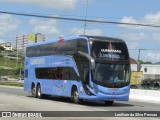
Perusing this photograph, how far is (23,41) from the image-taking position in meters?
119

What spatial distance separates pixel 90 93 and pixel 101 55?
7.16 feet

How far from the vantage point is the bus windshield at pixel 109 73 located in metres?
24.5

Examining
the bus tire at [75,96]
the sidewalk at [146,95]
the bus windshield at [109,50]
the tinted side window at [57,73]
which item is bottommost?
the sidewalk at [146,95]

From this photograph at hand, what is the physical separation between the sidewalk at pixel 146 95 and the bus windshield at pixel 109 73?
8334 millimetres

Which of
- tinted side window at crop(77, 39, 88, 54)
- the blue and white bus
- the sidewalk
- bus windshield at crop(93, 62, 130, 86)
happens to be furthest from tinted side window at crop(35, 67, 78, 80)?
the sidewalk

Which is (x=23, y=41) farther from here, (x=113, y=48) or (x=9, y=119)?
(x=9, y=119)

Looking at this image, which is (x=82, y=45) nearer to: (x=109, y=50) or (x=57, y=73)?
(x=109, y=50)

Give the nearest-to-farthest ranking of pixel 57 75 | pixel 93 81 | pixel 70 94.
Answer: pixel 93 81, pixel 70 94, pixel 57 75

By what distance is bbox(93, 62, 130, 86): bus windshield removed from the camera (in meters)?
24.5

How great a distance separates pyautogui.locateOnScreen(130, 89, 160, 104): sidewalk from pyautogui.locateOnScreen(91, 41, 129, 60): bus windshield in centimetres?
848

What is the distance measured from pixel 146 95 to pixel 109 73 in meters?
10.8

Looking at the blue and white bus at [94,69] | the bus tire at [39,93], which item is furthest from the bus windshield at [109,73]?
the bus tire at [39,93]

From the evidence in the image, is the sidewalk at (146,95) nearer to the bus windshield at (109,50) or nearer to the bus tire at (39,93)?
the bus tire at (39,93)

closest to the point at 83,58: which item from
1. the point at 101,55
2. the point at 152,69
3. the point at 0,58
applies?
the point at 101,55
